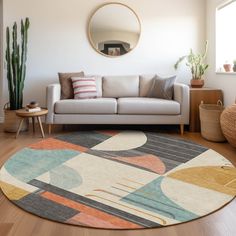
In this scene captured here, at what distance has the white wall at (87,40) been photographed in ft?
14.1

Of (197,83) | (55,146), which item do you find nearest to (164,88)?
(197,83)

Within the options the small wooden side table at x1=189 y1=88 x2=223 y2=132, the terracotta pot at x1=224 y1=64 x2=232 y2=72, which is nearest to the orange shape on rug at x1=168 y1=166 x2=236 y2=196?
the small wooden side table at x1=189 y1=88 x2=223 y2=132

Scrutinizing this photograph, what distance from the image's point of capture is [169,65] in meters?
4.50

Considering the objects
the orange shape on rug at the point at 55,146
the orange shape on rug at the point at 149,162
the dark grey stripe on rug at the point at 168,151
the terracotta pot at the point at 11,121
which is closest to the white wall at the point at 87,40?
Result: the terracotta pot at the point at 11,121

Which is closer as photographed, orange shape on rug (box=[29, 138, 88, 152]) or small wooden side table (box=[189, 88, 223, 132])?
orange shape on rug (box=[29, 138, 88, 152])

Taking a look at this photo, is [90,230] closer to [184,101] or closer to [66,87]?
[184,101]

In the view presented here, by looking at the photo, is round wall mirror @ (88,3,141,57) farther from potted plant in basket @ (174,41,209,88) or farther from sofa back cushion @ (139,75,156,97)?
potted plant in basket @ (174,41,209,88)

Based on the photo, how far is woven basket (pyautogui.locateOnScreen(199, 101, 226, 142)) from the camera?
3.31 m

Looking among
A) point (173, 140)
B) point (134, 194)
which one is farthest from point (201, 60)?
point (134, 194)

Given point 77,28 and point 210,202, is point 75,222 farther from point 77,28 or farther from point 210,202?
point 77,28

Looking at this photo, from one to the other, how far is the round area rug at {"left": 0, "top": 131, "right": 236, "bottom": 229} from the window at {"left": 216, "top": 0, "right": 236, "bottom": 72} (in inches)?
63.5

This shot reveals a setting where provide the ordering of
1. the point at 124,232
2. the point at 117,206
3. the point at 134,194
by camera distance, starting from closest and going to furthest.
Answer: the point at 124,232 → the point at 117,206 → the point at 134,194

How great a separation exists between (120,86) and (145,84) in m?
0.40

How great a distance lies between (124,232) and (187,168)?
1.13m
